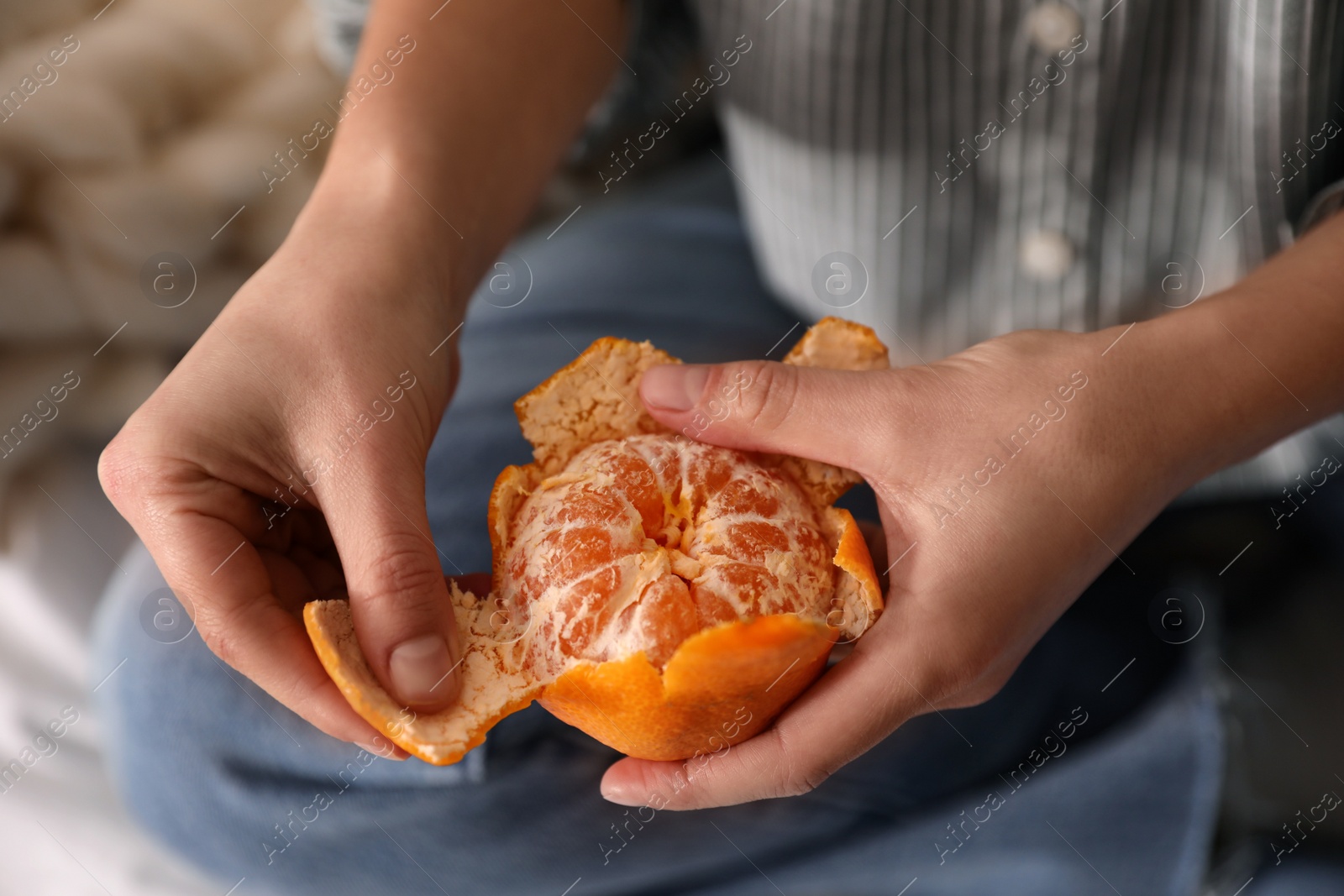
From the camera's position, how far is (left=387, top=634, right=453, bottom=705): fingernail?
93cm

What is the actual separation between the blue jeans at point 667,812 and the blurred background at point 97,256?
18.0 inches

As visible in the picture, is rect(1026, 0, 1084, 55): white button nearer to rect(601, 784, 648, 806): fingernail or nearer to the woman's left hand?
the woman's left hand

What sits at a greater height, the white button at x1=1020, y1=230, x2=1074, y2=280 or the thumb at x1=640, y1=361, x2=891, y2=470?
the white button at x1=1020, y1=230, x2=1074, y2=280

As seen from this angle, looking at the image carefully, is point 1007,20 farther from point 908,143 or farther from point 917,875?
point 917,875

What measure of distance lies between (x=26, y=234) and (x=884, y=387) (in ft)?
5.80

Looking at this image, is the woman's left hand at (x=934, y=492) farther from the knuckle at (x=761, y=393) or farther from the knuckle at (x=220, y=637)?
the knuckle at (x=220, y=637)

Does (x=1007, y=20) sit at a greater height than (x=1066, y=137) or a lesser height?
greater

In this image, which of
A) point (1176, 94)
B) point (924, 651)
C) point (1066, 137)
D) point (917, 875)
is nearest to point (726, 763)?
point (924, 651)

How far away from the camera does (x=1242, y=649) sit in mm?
1454

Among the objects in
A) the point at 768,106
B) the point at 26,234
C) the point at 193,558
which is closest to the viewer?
the point at 193,558

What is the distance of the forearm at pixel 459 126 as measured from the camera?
4.09 ft

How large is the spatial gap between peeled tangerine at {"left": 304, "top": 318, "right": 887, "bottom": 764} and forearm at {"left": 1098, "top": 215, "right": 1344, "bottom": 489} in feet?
1.23

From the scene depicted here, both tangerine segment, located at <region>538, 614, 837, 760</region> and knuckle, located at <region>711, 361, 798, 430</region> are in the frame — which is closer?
tangerine segment, located at <region>538, 614, 837, 760</region>

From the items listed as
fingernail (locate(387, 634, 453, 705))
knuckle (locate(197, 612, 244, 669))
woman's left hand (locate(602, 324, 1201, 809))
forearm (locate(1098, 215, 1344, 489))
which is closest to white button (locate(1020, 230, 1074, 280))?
forearm (locate(1098, 215, 1344, 489))
